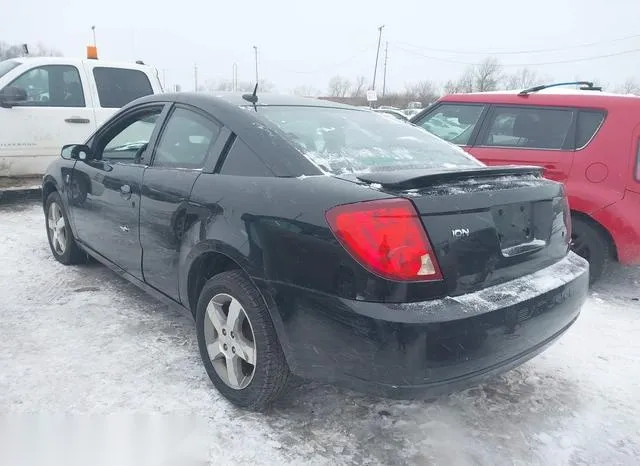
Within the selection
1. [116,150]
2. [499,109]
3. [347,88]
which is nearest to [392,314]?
[116,150]

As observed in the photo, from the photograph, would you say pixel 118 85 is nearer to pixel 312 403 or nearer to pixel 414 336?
pixel 312 403

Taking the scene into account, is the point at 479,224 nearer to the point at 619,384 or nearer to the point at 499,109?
the point at 619,384

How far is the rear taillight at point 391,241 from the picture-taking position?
1898mm

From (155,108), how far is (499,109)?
3180 mm

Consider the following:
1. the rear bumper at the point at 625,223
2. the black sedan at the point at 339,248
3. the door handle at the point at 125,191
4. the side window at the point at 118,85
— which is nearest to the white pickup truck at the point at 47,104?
the side window at the point at 118,85

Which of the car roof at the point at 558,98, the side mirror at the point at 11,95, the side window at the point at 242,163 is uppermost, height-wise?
the car roof at the point at 558,98

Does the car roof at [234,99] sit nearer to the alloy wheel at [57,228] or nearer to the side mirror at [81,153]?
the side mirror at [81,153]

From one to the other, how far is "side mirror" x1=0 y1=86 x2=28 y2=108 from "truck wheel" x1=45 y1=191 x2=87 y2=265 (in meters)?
2.30

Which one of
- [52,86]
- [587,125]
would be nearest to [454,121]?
[587,125]

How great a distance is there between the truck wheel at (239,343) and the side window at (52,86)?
212 inches

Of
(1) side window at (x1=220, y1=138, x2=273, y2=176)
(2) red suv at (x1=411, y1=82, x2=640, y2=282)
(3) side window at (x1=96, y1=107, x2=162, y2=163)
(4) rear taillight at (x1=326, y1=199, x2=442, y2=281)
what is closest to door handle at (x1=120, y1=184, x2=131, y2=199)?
(3) side window at (x1=96, y1=107, x2=162, y2=163)

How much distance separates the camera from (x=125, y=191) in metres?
3.21

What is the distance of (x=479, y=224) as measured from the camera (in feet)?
6.75

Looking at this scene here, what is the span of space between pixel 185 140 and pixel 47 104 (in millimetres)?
4781
